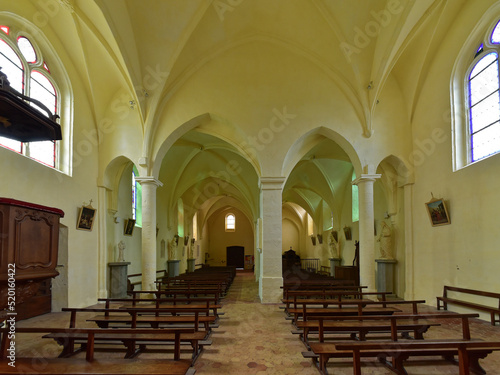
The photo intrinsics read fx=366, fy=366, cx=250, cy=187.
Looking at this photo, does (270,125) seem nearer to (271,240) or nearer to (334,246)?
(271,240)

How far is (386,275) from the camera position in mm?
12625

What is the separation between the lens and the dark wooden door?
34375 millimetres

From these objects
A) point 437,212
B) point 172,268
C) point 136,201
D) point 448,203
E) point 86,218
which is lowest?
point 172,268

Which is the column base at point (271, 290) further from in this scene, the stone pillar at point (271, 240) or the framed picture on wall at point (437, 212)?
the framed picture on wall at point (437, 212)

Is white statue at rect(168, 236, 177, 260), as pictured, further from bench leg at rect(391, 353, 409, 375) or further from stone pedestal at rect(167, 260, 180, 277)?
bench leg at rect(391, 353, 409, 375)

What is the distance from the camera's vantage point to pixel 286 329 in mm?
7449

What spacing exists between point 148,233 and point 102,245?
5.77 feet

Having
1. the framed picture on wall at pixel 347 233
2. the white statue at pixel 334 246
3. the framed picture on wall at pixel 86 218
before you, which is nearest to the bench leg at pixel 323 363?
the framed picture on wall at pixel 86 218

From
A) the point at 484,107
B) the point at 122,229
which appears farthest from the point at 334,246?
the point at 484,107

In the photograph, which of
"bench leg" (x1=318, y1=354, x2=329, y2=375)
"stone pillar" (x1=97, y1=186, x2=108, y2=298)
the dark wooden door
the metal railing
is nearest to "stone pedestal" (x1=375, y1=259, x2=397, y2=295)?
"bench leg" (x1=318, y1=354, x2=329, y2=375)

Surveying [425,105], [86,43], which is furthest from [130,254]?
[425,105]

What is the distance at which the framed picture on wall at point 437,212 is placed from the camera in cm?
959

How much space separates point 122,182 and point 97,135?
2.64 metres

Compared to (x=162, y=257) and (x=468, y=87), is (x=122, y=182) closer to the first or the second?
(x=162, y=257)
